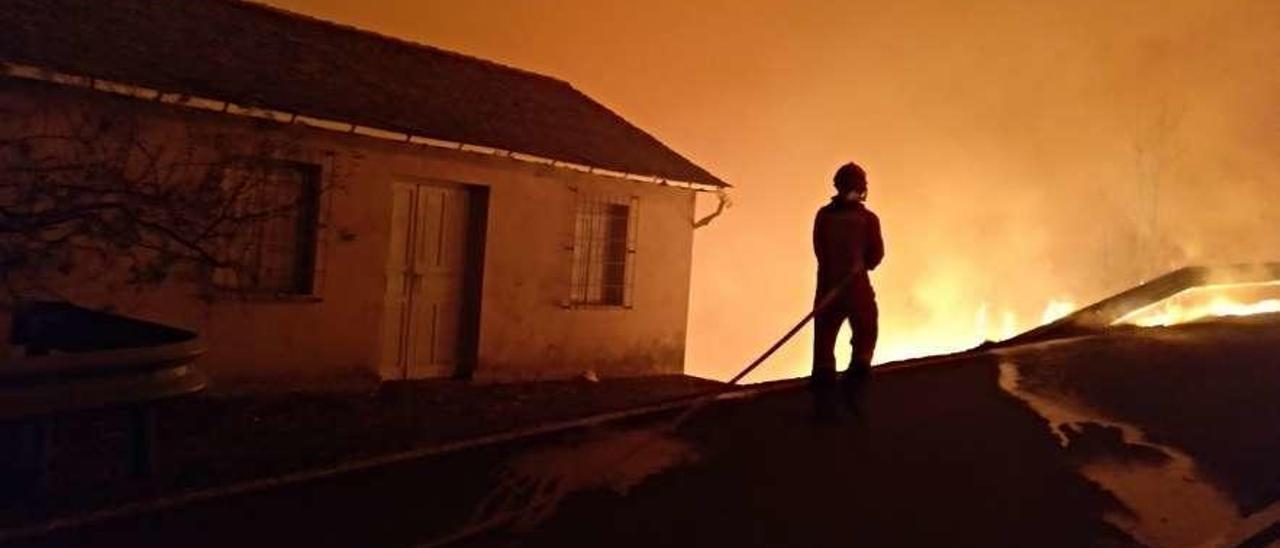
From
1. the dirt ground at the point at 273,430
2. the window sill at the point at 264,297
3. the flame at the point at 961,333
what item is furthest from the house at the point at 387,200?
the flame at the point at 961,333

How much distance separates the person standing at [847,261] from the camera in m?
7.68

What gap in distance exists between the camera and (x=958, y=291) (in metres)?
28.5

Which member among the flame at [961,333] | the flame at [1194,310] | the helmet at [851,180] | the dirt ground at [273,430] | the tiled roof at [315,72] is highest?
the tiled roof at [315,72]

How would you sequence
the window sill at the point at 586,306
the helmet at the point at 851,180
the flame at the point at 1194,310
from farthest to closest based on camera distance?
the flame at the point at 1194,310, the window sill at the point at 586,306, the helmet at the point at 851,180

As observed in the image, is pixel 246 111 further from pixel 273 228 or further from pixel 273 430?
pixel 273 430

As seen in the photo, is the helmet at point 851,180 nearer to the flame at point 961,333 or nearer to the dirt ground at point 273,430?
the dirt ground at point 273,430

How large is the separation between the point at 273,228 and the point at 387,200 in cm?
121

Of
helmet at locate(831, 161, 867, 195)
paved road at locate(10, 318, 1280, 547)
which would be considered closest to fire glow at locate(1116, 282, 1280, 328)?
paved road at locate(10, 318, 1280, 547)

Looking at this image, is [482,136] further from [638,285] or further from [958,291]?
[958,291]

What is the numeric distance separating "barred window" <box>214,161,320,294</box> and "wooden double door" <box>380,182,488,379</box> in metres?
0.97

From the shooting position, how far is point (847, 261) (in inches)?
303

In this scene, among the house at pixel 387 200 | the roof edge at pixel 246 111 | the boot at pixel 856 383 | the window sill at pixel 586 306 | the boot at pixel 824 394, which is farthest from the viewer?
the window sill at pixel 586 306

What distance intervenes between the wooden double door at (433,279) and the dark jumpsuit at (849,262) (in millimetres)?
5106

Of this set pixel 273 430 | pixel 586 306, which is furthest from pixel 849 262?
pixel 586 306
